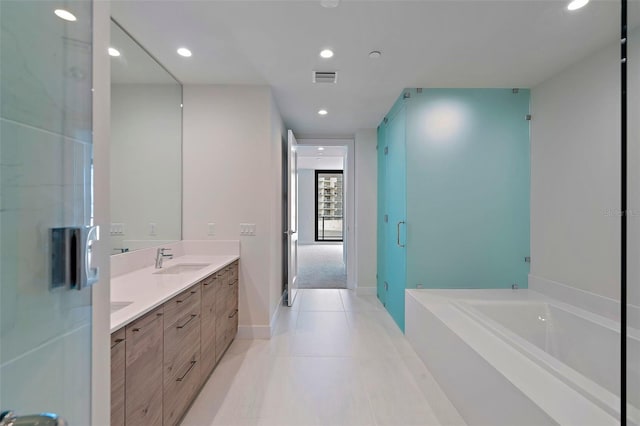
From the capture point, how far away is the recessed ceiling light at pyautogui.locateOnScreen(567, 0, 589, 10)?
71.5 inches

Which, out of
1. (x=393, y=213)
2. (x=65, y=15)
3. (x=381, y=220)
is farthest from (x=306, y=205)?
(x=65, y=15)

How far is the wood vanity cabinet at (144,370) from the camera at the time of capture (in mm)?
1243

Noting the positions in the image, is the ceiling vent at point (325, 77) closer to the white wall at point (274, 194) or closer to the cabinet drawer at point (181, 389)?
the white wall at point (274, 194)

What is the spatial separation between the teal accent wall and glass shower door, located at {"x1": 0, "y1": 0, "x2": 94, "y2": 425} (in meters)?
2.74

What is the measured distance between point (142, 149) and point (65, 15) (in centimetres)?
188

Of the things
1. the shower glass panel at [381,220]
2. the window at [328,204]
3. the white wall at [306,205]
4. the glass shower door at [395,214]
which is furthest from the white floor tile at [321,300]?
the window at [328,204]

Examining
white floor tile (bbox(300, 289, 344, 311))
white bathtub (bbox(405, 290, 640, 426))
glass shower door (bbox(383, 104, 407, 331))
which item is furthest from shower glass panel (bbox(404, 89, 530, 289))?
white floor tile (bbox(300, 289, 344, 311))

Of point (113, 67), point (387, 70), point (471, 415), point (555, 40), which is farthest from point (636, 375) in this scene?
point (113, 67)

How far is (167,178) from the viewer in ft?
8.86

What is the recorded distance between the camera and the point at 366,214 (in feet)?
15.0

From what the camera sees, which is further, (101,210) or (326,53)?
(326,53)

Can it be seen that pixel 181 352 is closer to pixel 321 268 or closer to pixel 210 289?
pixel 210 289

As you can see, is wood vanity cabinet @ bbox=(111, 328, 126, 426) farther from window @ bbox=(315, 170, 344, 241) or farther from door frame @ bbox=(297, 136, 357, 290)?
window @ bbox=(315, 170, 344, 241)

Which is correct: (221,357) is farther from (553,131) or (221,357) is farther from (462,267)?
(553,131)
